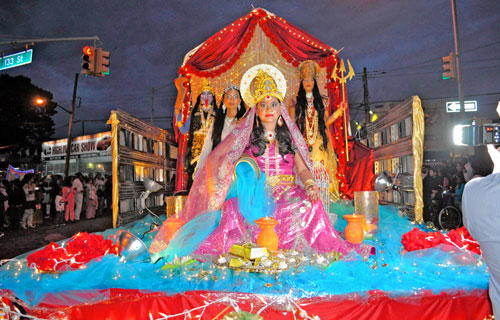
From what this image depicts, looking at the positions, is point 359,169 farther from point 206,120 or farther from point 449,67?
point 449,67

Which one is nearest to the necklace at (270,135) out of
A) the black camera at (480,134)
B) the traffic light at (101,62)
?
the black camera at (480,134)

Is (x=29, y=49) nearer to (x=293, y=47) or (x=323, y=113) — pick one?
(x=293, y=47)

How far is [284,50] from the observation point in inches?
263

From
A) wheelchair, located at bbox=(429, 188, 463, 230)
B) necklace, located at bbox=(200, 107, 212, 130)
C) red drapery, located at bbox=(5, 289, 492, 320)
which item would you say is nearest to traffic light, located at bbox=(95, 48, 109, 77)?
necklace, located at bbox=(200, 107, 212, 130)

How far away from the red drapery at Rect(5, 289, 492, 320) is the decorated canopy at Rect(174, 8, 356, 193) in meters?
4.04

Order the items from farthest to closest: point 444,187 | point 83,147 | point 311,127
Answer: point 83,147 < point 444,187 < point 311,127

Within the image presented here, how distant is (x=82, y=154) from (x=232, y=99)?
22848 millimetres

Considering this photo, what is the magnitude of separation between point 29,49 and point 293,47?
26.2 ft

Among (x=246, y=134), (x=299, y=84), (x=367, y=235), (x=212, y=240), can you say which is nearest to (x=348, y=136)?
(x=299, y=84)

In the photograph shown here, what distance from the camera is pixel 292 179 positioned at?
13.7 feet

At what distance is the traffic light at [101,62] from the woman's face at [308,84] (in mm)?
6207

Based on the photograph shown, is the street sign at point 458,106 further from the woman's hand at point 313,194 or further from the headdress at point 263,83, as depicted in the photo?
the woman's hand at point 313,194

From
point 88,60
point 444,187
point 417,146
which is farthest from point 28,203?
point 444,187

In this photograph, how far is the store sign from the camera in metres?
24.2
